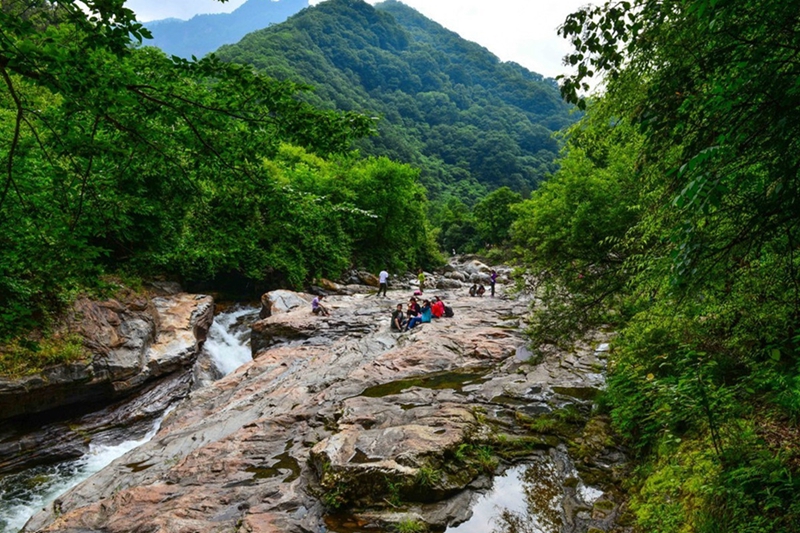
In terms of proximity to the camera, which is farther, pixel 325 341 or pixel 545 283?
pixel 325 341

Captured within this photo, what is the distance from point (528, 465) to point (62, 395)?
1136 cm

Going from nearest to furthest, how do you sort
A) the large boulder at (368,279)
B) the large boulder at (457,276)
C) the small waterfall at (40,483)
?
the small waterfall at (40,483) < the large boulder at (368,279) < the large boulder at (457,276)

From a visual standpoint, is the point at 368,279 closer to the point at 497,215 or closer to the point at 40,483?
the point at 40,483

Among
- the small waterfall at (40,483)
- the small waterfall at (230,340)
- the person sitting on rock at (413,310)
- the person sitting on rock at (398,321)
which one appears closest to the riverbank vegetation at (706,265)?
the person sitting on rock at (398,321)

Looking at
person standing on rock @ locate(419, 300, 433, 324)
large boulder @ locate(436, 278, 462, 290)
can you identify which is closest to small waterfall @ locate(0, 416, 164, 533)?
person standing on rock @ locate(419, 300, 433, 324)

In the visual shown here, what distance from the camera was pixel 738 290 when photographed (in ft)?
12.4

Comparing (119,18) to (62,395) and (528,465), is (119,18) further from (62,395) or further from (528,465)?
(62,395)

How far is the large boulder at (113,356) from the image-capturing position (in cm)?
963

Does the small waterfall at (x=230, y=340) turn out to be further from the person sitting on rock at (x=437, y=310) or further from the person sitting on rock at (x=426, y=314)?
the person sitting on rock at (x=437, y=310)

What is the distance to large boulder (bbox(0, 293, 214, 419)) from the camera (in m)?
9.63

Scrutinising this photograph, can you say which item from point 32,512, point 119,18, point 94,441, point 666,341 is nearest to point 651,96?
point 119,18

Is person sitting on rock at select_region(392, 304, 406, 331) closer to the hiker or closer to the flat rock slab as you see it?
the hiker

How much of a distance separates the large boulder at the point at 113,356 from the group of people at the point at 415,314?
24.1ft

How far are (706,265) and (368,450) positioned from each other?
506 centimetres
